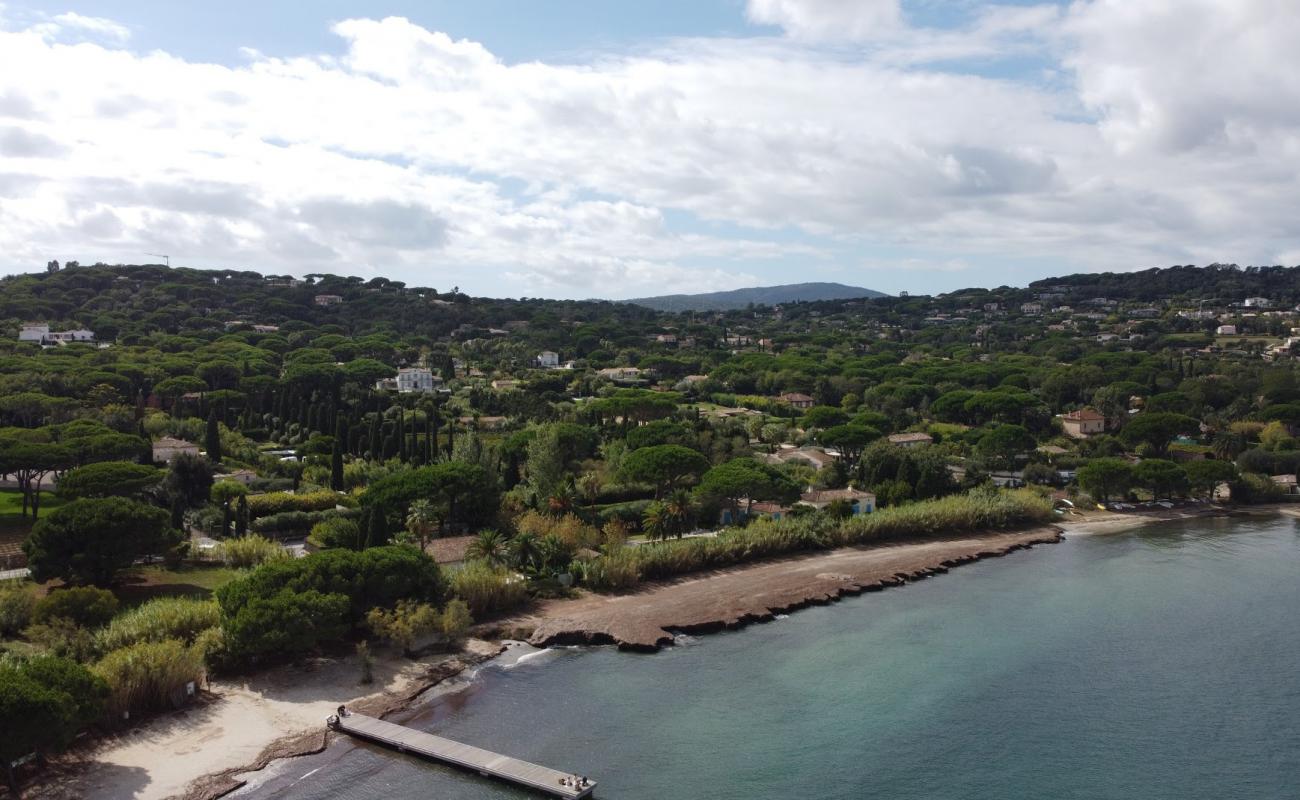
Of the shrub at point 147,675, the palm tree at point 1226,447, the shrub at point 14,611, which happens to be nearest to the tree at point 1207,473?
the palm tree at point 1226,447

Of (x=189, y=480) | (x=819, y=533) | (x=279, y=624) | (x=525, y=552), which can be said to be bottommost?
(x=819, y=533)

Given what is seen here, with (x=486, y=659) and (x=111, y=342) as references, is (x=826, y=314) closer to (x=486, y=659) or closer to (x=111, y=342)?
(x=111, y=342)

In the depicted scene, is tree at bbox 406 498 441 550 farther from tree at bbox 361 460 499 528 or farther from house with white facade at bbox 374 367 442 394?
house with white facade at bbox 374 367 442 394

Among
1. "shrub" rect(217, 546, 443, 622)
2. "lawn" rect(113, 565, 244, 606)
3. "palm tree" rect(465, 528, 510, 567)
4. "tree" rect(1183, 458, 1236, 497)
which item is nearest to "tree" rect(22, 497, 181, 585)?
"lawn" rect(113, 565, 244, 606)

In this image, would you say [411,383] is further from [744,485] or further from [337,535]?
[337,535]

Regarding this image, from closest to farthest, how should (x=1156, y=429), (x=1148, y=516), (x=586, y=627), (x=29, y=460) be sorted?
(x=586, y=627)
(x=29, y=460)
(x=1148, y=516)
(x=1156, y=429)

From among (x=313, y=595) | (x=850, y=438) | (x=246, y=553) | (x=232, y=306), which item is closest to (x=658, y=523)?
(x=246, y=553)

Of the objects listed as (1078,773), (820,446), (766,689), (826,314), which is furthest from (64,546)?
(826,314)
